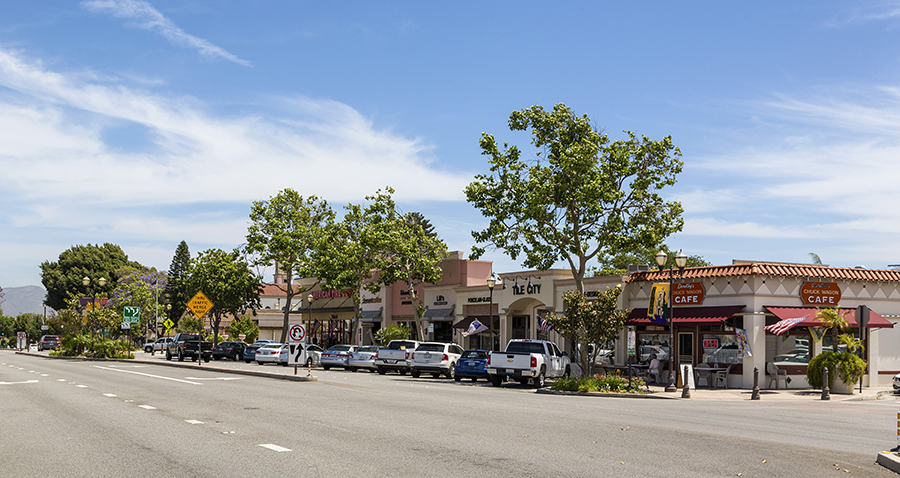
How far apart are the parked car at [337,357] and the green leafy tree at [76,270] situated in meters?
76.0

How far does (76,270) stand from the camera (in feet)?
366

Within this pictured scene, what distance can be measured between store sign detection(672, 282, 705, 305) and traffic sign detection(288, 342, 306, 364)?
15768 millimetres

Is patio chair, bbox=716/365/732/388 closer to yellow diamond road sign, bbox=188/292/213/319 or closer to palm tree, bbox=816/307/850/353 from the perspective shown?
palm tree, bbox=816/307/850/353

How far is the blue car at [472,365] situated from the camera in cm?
3431

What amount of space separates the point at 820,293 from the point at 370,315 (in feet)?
111

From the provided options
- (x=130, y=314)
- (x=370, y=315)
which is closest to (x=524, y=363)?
(x=370, y=315)

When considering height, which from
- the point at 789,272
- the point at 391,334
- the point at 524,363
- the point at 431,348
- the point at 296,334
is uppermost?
the point at 789,272

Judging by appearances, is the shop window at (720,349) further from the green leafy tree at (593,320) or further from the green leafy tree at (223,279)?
the green leafy tree at (223,279)

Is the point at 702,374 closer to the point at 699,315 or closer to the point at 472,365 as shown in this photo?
the point at 699,315

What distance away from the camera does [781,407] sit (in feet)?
74.3

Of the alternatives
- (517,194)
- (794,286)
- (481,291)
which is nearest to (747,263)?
(794,286)

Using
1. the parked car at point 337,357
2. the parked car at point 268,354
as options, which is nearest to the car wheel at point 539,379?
the parked car at point 337,357

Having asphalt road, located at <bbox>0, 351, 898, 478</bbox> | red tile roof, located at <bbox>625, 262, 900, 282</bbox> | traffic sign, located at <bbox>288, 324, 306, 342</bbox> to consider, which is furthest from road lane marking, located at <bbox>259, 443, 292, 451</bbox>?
red tile roof, located at <bbox>625, 262, 900, 282</bbox>

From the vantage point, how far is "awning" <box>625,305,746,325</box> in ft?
104
